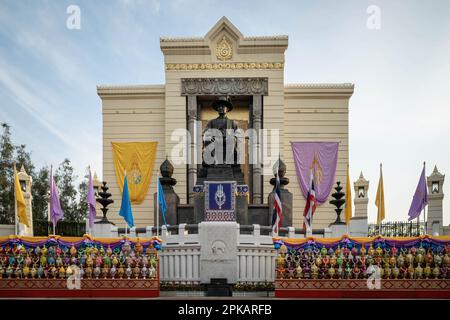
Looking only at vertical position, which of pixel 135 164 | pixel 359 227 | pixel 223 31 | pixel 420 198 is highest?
pixel 223 31

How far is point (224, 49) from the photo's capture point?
26328 millimetres

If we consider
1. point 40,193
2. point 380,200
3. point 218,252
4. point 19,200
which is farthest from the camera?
point 40,193

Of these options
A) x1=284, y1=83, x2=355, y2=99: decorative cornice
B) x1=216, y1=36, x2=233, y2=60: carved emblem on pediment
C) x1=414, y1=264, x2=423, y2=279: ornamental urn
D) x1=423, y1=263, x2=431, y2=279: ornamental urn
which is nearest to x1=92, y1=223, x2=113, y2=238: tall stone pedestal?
x1=414, y1=264, x2=423, y2=279: ornamental urn

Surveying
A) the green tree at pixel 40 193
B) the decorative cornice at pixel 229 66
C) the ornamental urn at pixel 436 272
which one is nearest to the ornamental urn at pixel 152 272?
the ornamental urn at pixel 436 272

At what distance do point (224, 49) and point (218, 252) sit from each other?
17999 mm

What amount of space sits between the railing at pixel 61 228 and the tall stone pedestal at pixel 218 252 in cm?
1838

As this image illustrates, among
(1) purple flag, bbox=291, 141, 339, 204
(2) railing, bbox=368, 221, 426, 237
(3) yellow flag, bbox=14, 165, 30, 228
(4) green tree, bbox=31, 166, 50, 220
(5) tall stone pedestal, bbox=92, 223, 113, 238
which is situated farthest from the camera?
(4) green tree, bbox=31, 166, 50, 220

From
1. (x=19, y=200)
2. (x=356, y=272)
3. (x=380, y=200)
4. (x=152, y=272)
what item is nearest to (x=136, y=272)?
(x=152, y=272)

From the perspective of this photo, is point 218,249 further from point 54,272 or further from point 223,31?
point 223,31

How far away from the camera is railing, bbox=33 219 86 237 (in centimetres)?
2673

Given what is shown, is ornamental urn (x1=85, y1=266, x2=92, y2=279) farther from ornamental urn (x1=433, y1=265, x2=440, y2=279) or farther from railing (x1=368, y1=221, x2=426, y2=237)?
railing (x1=368, y1=221, x2=426, y2=237)

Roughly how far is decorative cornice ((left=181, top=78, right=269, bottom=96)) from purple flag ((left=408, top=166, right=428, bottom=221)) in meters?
12.7

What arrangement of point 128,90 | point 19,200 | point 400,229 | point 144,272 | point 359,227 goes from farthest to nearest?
point 128,90, point 400,229, point 359,227, point 19,200, point 144,272
